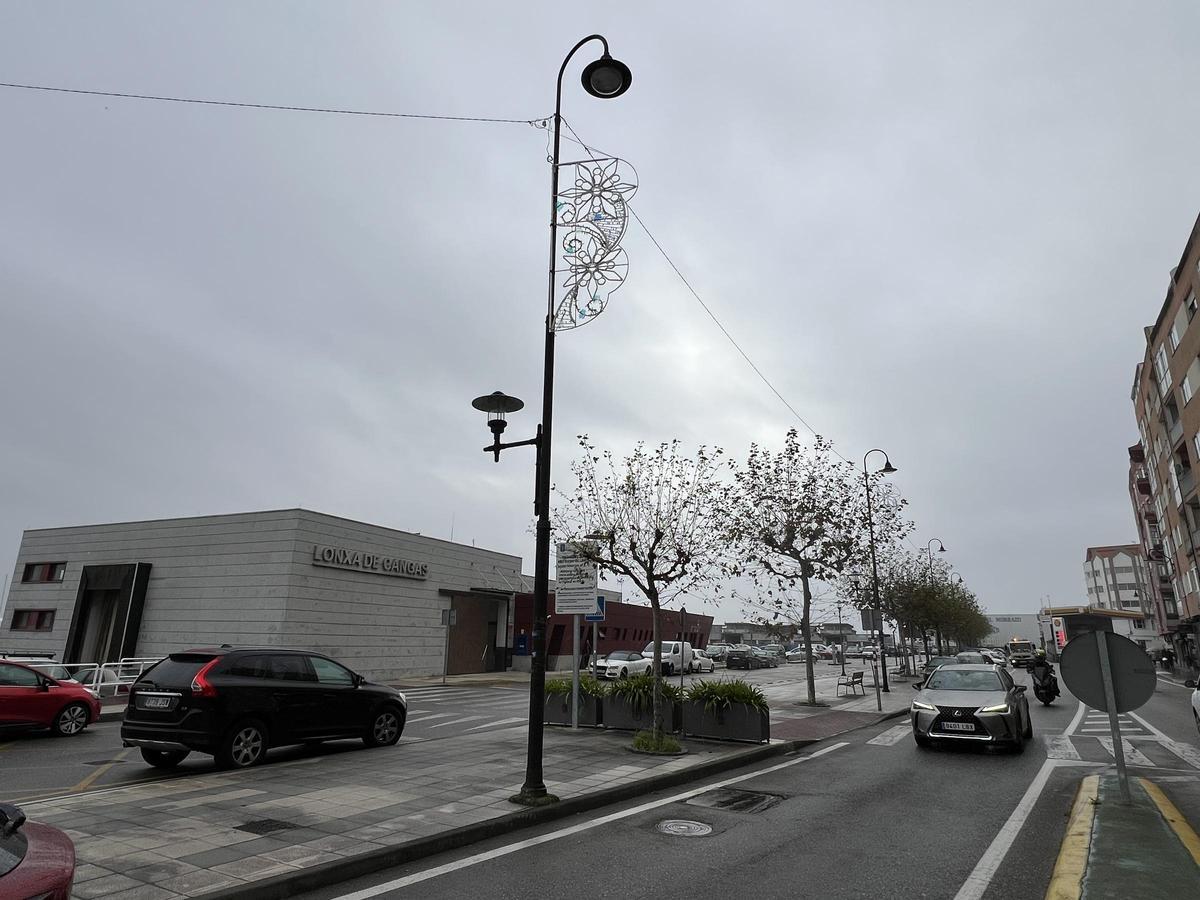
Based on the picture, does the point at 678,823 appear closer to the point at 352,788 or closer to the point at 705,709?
the point at 352,788

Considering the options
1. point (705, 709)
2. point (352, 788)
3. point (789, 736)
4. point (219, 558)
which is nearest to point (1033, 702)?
point (789, 736)

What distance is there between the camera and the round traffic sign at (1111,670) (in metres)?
7.11

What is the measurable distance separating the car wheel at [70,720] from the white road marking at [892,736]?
50.5ft

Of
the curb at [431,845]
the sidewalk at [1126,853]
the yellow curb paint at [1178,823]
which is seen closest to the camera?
the sidewalk at [1126,853]

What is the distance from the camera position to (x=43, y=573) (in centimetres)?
3406

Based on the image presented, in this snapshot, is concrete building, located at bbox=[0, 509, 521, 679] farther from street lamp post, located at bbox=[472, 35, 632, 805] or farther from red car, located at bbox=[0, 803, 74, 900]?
A: red car, located at bbox=[0, 803, 74, 900]

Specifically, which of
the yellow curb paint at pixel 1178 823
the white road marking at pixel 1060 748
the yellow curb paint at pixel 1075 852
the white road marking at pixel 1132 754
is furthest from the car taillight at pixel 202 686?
the white road marking at pixel 1060 748

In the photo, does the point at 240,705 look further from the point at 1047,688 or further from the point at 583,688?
the point at 1047,688

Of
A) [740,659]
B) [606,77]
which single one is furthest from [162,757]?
[740,659]

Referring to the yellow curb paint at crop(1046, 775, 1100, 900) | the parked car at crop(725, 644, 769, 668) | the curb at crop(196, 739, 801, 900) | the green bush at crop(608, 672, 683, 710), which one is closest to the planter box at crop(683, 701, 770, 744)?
the green bush at crop(608, 672, 683, 710)

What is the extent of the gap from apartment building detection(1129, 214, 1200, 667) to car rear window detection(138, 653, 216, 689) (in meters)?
43.9

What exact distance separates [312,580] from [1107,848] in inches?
1010

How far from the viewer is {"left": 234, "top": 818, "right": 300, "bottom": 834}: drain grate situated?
21.7 ft

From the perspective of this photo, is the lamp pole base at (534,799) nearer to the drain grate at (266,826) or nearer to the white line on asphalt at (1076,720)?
the drain grate at (266,826)
